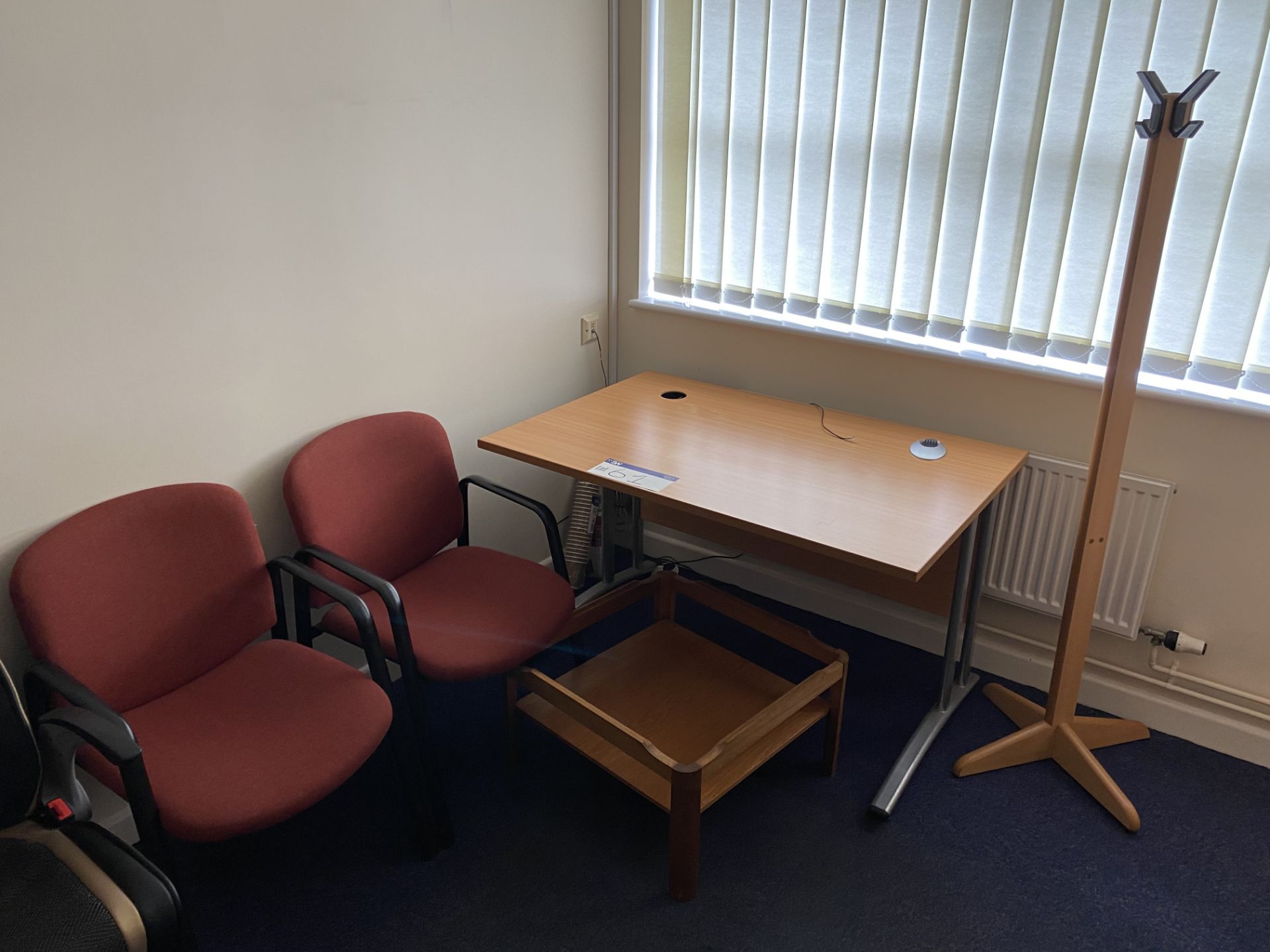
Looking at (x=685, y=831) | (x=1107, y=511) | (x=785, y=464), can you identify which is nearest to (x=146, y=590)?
(x=685, y=831)

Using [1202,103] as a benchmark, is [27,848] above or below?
below

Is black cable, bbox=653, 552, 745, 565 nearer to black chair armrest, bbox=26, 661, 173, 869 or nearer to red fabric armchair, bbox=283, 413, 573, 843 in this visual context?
red fabric armchair, bbox=283, 413, 573, 843

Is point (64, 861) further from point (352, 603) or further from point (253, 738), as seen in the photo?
point (352, 603)

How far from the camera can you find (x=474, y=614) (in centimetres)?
230

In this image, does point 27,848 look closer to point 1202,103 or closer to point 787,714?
point 787,714

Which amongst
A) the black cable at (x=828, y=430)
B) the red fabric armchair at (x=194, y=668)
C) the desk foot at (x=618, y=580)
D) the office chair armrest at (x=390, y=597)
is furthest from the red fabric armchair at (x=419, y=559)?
the black cable at (x=828, y=430)

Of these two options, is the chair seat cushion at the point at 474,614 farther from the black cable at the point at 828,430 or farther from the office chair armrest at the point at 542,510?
the black cable at the point at 828,430

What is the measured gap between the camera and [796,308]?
2.88 meters

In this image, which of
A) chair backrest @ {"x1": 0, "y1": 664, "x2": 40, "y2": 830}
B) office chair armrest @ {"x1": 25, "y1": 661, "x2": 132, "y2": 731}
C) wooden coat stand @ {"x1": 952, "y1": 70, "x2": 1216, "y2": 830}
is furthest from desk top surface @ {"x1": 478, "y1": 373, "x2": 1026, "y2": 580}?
chair backrest @ {"x1": 0, "y1": 664, "x2": 40, "y2": 830}

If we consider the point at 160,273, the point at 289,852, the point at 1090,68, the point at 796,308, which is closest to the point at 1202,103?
the point at 1090,68

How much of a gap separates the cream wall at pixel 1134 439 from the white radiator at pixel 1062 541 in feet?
0.18

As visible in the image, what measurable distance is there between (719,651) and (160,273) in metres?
1.61

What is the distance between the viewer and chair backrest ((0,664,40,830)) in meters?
1.59

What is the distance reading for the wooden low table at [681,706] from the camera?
6.64ft
